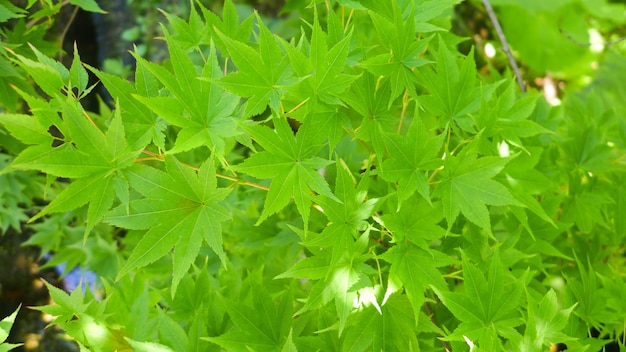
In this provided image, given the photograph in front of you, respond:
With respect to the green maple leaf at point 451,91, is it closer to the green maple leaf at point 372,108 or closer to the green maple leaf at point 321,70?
the green maple leaf at point 372,108

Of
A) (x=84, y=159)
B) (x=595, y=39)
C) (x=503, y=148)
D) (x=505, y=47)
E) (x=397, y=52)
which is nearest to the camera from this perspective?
(x=84, y=159)

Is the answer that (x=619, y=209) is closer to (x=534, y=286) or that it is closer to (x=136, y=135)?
(x=534, y=286)

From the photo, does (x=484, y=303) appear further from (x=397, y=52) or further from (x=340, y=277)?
(x=397, y=52)

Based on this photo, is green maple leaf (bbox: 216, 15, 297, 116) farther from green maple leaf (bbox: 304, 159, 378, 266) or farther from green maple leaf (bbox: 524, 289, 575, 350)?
green maple leaf (bbox: 524, 289, 575, 350)

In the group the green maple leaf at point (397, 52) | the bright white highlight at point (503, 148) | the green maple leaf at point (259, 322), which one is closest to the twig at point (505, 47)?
the bright white highlight at point (503, 148)

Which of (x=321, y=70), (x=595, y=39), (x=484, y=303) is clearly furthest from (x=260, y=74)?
(x=595, y=39)

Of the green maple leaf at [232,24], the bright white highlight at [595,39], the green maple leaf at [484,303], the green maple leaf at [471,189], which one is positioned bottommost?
the bright white highlight at [595,39]
